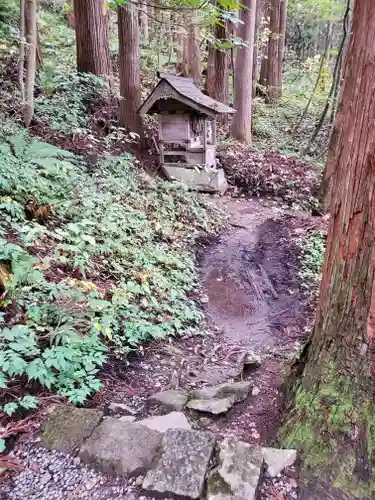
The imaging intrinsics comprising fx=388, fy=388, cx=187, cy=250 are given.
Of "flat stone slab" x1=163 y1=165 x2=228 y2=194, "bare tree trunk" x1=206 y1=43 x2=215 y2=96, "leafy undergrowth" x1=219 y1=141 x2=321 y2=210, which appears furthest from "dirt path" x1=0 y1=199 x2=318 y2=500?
"bare tree trunk" x1=206 y1=43 x2=215 y2=96

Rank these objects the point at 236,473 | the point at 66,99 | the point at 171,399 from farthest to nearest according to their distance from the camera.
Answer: the point at 66,99 → the point at 171,399 → the point at 236,473

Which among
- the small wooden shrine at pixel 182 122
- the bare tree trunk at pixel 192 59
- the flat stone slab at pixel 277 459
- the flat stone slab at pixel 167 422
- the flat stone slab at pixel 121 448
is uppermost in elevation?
the bare tree trunk at pixel 192 59

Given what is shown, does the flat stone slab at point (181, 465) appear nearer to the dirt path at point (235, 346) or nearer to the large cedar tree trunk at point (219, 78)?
the dirt path at point (235, 346)

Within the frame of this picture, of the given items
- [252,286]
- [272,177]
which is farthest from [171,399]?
[272,177]

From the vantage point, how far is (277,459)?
196 cm

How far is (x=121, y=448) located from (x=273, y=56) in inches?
738

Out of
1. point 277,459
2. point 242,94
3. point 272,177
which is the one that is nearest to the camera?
point 277,459

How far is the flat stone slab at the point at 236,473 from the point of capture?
1766 millimetres

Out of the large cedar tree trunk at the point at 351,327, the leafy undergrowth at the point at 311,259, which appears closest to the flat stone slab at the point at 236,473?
the large cedar tree trunk at the point at 351,327

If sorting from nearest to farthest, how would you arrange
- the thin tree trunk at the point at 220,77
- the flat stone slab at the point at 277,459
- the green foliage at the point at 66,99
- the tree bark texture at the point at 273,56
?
the flat stone slab at the point at 277,459, the green foliage at the point at 66,99, the thin tree trunk at the point at 220,77, the tree bark texture at the point at 273,56

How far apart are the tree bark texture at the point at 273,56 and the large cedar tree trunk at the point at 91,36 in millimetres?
9822

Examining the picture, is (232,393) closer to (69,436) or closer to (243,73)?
(69,436)

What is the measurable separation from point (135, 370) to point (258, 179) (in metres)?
8.05

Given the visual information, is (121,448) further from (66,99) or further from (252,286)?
(66,99)
